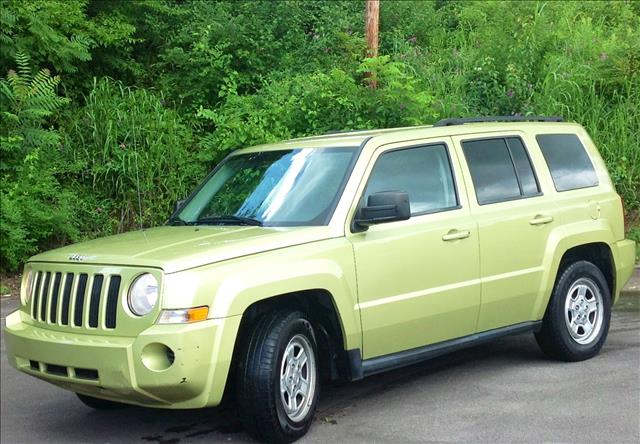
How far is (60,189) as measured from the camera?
39.7ft

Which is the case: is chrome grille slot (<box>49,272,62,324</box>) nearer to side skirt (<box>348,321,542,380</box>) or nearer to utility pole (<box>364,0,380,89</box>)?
side skirt (<box>348,321,542,380</box>)

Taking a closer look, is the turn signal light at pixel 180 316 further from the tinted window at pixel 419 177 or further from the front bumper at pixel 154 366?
the tinted window at pixel 419 177

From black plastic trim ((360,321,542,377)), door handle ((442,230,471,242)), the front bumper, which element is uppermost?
door handle ((442,230,471,242))

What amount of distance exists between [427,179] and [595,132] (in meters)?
7.62

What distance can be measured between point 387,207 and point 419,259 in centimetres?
60

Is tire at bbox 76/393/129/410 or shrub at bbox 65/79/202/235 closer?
tire at bbox 76/393/129/410

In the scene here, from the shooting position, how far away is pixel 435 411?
5.88 metres

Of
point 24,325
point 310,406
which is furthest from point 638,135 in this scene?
point 24,325

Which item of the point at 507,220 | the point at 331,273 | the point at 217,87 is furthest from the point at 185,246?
the point at 217,87

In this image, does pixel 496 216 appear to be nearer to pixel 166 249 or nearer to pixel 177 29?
pixel 166 249

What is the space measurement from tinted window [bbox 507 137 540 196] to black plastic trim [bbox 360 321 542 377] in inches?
40.6

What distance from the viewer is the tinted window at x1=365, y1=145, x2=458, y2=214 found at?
607cm

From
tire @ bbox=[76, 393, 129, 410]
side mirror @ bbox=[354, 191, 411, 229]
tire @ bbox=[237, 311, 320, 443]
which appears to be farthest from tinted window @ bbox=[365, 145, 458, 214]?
tire @ bbox=[76, 393, 129, 410]

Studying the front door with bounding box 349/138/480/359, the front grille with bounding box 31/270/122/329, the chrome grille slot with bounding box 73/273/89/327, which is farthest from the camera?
the front door with bounding box 349/138/480/359
